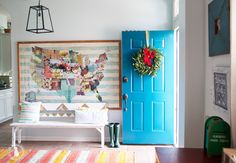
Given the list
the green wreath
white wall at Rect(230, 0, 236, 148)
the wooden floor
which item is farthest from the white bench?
white wall at Rect(230, 0, 236, 148)

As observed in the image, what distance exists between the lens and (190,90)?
2848 mm

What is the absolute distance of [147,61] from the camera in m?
4.91

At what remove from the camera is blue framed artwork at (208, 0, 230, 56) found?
2076mm

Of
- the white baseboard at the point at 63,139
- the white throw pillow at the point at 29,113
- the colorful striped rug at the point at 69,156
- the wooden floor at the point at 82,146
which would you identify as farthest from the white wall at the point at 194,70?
the white throw pillow at the point at 29,113

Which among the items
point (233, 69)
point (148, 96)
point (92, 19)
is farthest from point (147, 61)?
point (233, 69)

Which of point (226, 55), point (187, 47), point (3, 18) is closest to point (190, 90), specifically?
point (187, 47)

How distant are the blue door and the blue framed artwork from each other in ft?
7.88

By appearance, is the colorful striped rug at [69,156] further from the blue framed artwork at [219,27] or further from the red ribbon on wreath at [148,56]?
the blue framed artwork at [219,27]

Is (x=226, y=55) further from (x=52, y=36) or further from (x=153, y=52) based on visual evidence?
(x=52, y=36)

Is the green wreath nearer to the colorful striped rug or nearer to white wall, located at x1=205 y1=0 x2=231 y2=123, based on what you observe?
the colorful striped rug

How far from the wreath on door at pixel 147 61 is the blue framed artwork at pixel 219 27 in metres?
2.34

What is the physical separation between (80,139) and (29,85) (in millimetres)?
1404

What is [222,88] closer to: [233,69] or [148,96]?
[233,69]

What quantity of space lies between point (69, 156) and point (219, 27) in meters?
2.81
